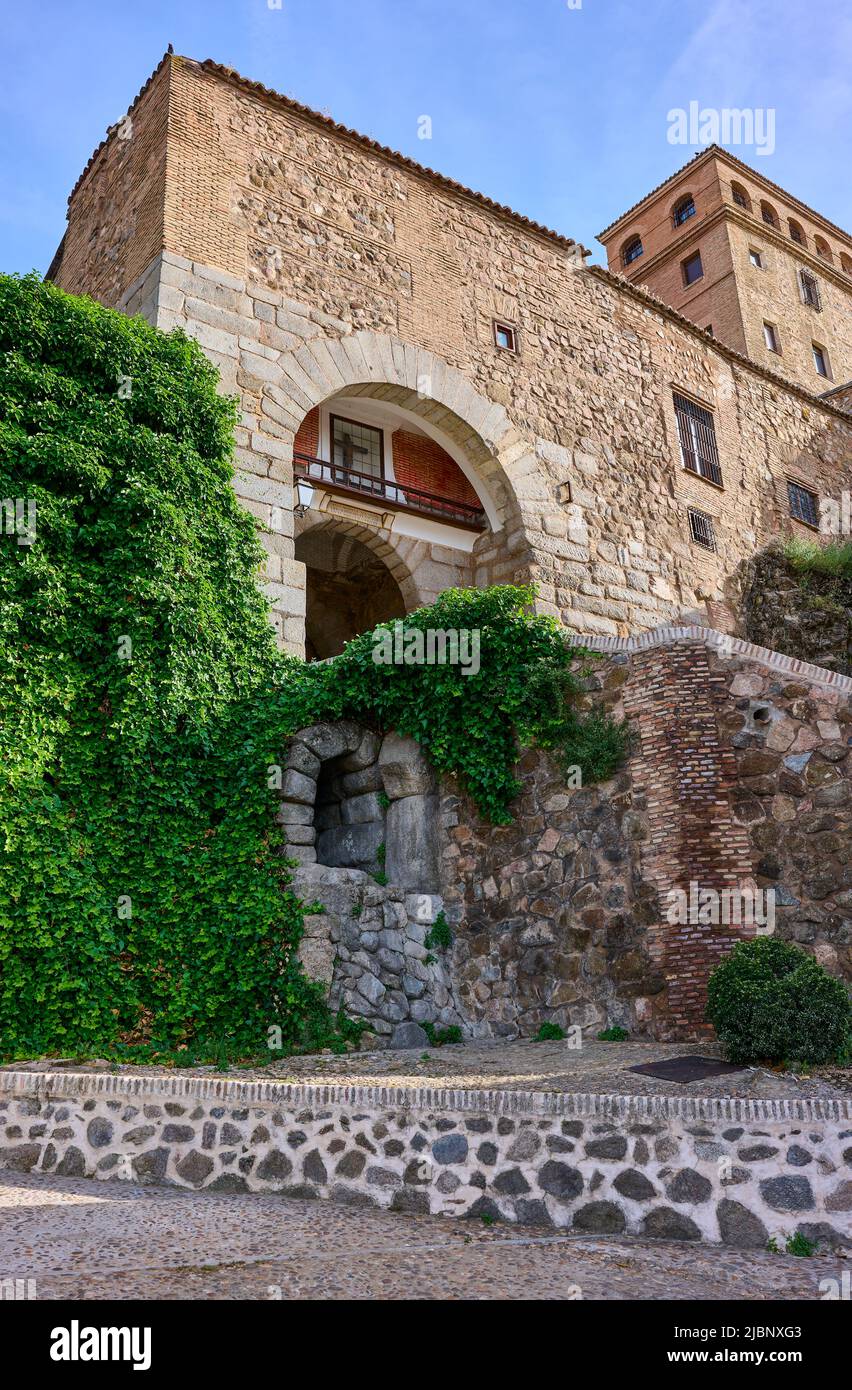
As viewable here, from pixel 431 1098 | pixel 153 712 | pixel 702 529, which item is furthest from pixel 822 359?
pixel 431 1098

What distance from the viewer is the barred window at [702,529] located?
678 inches

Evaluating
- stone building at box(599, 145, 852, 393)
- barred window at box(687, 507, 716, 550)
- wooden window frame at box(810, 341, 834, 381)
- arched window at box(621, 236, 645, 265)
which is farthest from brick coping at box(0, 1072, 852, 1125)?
arched window at box(621, 236, 645, 265)

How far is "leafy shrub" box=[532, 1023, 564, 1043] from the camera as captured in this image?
859 centimetres

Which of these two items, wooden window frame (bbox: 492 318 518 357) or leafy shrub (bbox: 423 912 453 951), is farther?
wooden window frame (bbox: 492 318 518 357)

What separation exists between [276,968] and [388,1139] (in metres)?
2.93

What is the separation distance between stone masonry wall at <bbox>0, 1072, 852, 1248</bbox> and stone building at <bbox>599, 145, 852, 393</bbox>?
2401cm

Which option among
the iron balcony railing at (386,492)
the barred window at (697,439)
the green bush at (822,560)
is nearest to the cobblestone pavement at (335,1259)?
the iron balcony railing at (386,492)

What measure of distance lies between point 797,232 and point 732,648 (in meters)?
26.4

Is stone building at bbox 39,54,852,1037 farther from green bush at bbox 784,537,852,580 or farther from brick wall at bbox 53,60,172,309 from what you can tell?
green bush at bbox 784,537,852,580

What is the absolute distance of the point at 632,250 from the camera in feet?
104

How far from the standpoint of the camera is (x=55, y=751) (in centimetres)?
874

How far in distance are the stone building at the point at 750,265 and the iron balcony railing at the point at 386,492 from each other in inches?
567

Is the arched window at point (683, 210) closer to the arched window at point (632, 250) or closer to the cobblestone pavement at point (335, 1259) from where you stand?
the arched window at point (632, 250)

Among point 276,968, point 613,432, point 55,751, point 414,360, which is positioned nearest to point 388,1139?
point 276,968
